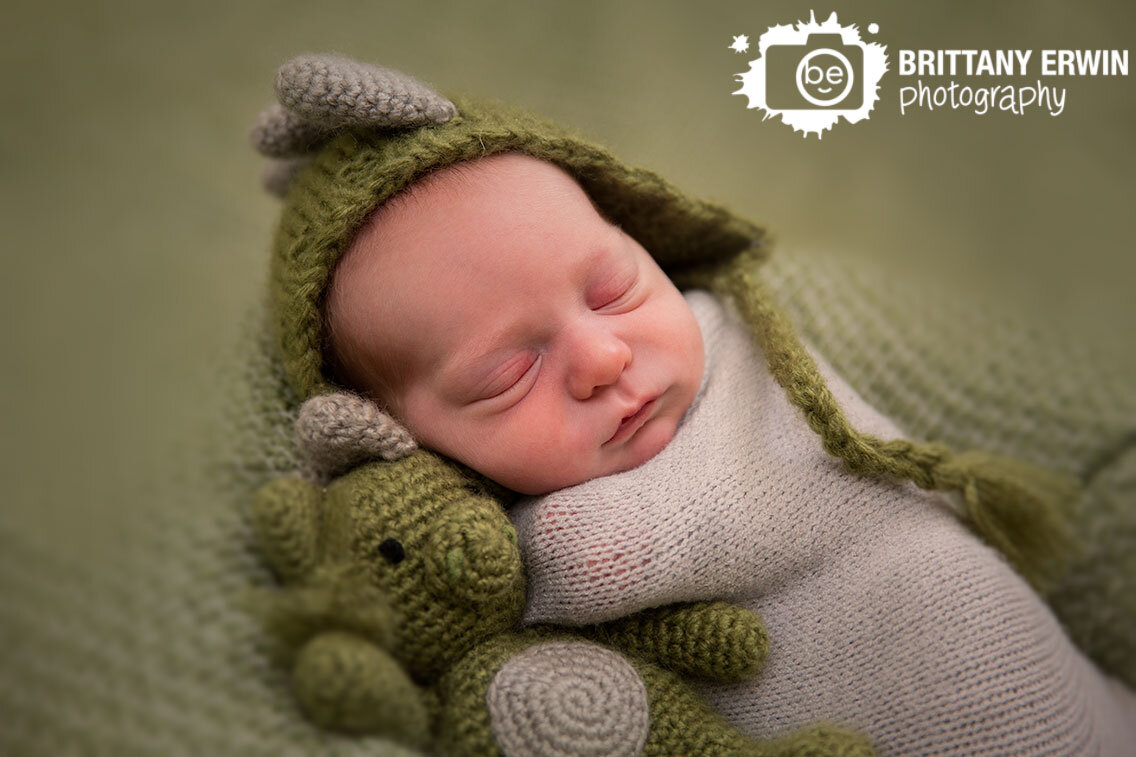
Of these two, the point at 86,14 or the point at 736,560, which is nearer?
the point at 736,560

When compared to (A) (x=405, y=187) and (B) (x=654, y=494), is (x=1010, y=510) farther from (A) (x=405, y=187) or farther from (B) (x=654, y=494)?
(A) (x=405, y=187)

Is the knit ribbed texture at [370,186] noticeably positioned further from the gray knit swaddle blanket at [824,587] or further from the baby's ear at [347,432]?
the gray knit swaddle blanket at [824,587]

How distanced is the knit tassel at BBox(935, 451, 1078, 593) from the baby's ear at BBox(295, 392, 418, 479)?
661 millimetres

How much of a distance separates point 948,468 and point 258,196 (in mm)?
1230

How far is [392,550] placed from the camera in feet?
2.98

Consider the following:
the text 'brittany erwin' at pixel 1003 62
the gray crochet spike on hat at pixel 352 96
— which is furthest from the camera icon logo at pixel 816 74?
the gray crochet spike on hat at pixel 352 96

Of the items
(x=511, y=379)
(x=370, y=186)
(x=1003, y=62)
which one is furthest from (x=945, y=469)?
(x=1003, y=62)

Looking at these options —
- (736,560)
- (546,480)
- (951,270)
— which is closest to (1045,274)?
(951,270)

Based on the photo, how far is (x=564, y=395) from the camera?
39.5 inches

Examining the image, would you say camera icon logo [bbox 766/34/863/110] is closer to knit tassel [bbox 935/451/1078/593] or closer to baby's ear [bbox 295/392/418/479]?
knit tassel [bbox 935/451/1078/593]

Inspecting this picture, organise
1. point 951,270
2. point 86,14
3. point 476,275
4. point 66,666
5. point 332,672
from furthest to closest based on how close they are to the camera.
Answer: point 951,270 < point 86,14 < point 476,275 < point 66,666 < point 332,672

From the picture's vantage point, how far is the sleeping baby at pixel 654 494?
3.16 feet

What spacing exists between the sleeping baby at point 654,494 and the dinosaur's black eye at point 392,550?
0.16m

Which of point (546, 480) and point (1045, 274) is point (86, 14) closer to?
point (546, 480)
